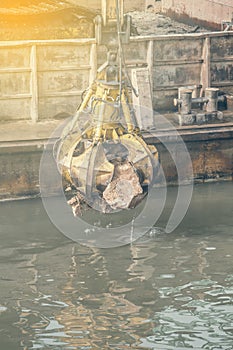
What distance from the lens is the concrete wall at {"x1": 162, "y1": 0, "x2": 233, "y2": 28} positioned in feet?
103

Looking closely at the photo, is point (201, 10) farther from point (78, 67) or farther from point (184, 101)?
point (184, 101)

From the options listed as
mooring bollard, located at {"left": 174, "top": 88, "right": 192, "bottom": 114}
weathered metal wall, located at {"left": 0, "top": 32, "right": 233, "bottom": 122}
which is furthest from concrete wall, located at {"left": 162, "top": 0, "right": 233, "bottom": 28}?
mooring bollard, located at {"left": 174, "top": 88, "right": 192, "bottom": 114}

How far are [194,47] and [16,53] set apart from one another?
12.9 ft

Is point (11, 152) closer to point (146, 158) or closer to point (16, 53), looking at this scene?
point (16, 53)

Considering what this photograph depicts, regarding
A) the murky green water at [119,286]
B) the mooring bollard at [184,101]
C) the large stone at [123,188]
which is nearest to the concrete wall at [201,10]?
the mooring bollard at [184,101]

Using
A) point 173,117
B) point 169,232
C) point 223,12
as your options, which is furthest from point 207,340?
point 223,12

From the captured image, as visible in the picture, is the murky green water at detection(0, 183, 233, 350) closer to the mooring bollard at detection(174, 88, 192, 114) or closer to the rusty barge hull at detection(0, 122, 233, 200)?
the rusty barge hull at detection(0, 122, 233, 200)

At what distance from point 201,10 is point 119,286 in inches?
709

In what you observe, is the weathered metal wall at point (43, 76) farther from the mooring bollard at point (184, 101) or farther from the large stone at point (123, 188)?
the large stone at point (123, 188)

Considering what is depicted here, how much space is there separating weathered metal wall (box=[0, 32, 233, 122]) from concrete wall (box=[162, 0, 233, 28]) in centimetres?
761

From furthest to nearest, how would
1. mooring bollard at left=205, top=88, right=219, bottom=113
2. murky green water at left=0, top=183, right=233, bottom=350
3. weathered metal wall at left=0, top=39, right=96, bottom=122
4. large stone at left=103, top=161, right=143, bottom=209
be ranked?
mooring bollard at left=205, top=88, right=219, bottom=113 < weathered metal wall at left=0, top=39, right=96, bottom=122 < large stone at left=103, top=161, right=143, bottom=209 < murky green water at left=0, top=183, right=233, bottom=350

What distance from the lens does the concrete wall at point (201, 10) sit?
103 feet

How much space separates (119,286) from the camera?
1703 centimetres

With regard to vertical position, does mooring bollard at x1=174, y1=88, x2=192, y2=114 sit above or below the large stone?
above
